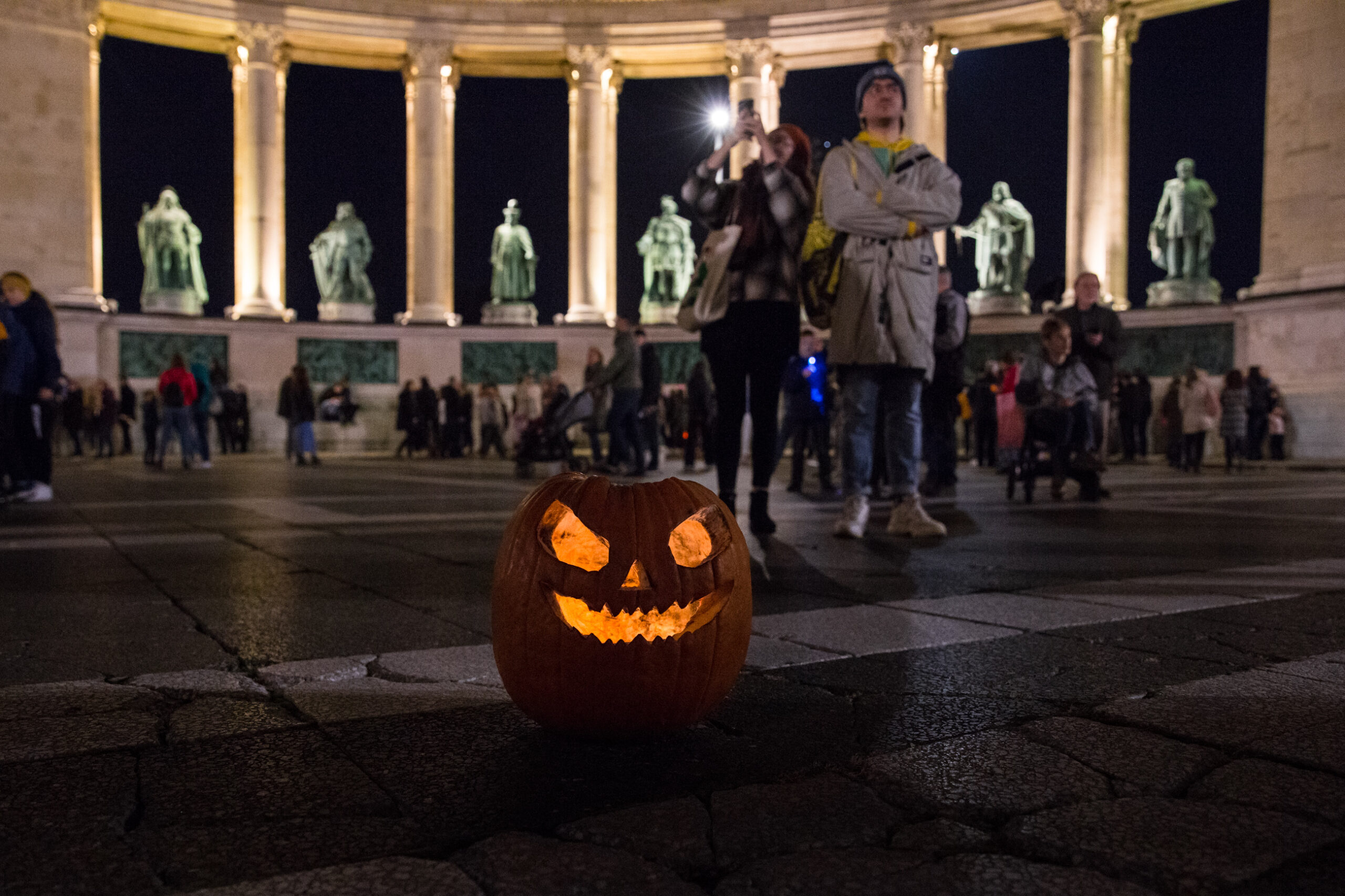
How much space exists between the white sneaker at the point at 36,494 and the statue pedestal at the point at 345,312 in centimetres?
2235

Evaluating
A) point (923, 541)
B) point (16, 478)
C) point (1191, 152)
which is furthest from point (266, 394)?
point (1191, 152)

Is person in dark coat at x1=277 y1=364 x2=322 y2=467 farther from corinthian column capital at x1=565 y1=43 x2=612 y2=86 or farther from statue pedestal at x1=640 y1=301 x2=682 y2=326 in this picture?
corinthian column capital at x1=565 y1=43 x2=612 y2=86

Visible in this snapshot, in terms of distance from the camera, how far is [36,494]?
10461 mm

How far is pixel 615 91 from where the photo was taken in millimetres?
34062

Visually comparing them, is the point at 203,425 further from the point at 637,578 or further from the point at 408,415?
the point at 637,578

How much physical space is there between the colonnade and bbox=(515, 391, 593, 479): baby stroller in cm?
1709

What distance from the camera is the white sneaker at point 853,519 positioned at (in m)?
6.71

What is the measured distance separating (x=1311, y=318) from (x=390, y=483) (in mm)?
18585

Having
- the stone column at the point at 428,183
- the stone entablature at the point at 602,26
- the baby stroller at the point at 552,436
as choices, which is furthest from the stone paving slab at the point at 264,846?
the stone entablature at the point at 602,26

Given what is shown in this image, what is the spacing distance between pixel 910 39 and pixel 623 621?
3131 cm

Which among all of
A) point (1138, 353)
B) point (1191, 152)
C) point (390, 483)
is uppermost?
point (1191, 152)

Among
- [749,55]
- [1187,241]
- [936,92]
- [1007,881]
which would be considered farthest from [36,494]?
[936,92]

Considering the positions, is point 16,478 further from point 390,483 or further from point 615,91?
point 615,91

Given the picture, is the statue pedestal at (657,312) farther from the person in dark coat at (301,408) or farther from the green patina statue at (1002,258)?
the person in dark coat at (301,408)
